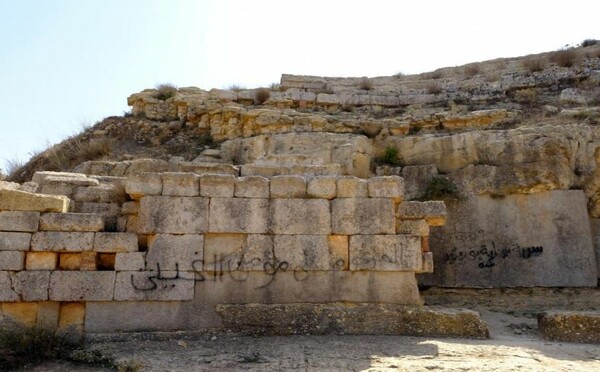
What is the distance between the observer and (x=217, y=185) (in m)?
5.89

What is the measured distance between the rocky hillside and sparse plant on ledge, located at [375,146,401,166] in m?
0.03

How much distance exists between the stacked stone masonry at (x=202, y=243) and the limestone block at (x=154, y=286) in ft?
0.04

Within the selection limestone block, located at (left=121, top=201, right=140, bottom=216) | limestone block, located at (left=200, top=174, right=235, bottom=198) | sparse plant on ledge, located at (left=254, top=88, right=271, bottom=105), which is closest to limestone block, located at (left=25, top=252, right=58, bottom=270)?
limestone block, located at (left=121, top=201, right=140, bottom=216)

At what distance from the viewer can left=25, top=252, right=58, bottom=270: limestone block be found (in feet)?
17.4

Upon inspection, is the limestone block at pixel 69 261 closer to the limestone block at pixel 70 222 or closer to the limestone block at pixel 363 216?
the limestone block at pixel 70 222

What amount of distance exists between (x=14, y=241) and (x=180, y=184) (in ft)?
6.22

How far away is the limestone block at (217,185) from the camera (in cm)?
586

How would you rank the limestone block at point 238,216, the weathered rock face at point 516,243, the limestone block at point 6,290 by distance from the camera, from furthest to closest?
the weathered rock face at point 516,243
the limestone block at point 238,216
the limestone block at point 6,290

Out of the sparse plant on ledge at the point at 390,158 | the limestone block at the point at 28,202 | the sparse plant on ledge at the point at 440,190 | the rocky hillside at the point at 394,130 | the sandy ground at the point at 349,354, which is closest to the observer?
the sandy ground at the point at 349,354

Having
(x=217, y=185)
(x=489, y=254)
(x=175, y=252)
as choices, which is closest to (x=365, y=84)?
(x=489, y=254)

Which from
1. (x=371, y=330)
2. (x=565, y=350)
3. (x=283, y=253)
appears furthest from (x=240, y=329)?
(x=565, y=350)

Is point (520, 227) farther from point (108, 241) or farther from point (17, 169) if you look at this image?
point (17, 169)

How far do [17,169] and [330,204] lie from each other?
31.8 feet

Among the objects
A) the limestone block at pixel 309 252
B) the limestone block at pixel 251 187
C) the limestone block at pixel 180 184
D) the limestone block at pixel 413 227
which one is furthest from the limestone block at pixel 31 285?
the limestone block at pixel 413 227
